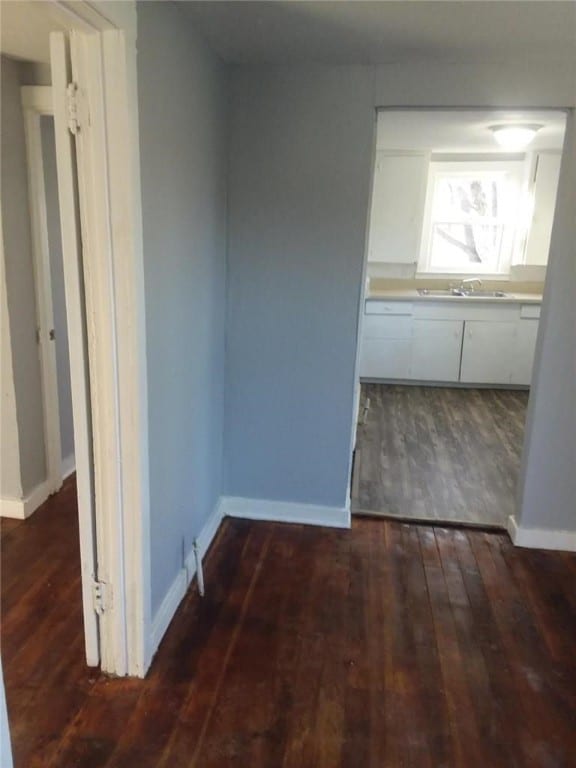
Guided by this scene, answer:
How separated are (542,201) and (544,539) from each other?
11.8 ft

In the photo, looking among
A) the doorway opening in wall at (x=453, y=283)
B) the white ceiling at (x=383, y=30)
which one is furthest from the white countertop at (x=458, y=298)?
the white ceiling at (x=383, y=30)

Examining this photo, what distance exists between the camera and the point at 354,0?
1.76m

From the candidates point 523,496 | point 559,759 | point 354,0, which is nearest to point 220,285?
point 354,0

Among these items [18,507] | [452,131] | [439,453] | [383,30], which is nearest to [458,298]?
[452,131]

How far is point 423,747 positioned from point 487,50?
2.50 m

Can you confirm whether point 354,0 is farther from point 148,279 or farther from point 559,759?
point 559,759

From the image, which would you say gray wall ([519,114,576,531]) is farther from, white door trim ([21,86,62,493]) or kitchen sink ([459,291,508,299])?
kitchen sink ([459,291,508,299])

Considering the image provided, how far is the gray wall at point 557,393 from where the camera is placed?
2.51 m

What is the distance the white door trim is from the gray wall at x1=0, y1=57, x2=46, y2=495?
0.03 meters

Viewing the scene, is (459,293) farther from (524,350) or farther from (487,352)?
(524,350)

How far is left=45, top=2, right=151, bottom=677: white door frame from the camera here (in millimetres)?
1502

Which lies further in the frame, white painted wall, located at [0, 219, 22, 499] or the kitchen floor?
the kitchen floor

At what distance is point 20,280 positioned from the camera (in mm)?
2773

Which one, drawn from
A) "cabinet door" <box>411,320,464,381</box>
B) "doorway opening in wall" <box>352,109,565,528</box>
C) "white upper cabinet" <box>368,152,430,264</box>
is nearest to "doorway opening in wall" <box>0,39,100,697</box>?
"doorway opening in wall" <box>352,109,565,528</box>
